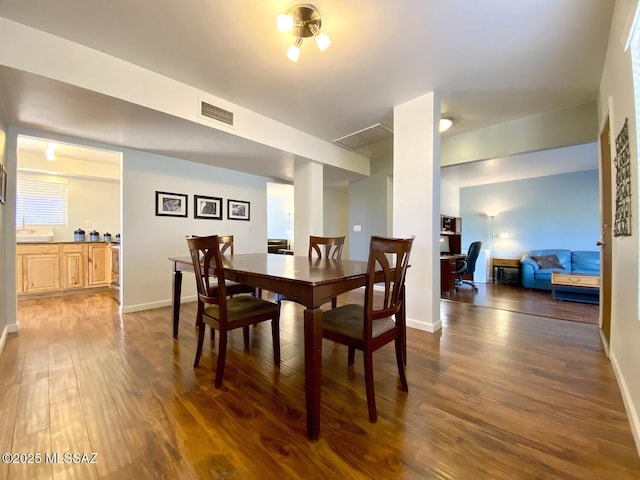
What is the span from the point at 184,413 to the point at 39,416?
75 cm

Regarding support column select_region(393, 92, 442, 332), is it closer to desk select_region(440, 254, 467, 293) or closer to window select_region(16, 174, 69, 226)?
desk select_region(440, 254, 467, 293)

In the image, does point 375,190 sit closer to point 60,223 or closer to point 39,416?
point 39,416

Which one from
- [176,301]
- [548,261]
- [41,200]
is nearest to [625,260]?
[176,301]

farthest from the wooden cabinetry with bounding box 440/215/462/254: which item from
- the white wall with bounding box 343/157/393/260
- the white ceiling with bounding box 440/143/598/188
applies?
the white wall with bounding box 343/157/393/260

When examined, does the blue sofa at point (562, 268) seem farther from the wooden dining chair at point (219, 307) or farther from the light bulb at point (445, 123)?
the wooden dining chair at point (219, 307)

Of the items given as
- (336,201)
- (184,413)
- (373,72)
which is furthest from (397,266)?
(336,201)

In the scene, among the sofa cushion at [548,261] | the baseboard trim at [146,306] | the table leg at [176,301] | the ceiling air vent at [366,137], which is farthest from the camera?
the sofa cushion at [548,261]

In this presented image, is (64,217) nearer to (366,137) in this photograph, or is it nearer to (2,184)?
(2,184)

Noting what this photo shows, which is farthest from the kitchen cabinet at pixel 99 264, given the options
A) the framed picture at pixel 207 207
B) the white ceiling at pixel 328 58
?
the white ceiling at pixel 328 58

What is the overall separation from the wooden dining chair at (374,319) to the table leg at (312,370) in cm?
26

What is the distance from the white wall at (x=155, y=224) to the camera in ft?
11.1

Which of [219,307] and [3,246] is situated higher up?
[3,246]

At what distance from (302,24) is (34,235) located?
555 cm

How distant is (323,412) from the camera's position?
1411 mm
